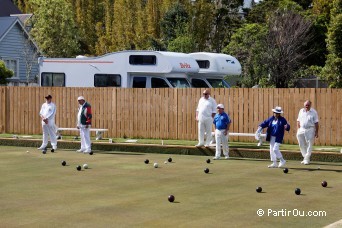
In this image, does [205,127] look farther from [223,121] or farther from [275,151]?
[275,151]

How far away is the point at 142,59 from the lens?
81.9 ft

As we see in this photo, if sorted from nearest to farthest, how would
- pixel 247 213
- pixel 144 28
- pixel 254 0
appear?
pixel 247 213, pixel 144 28, pixel 254 0

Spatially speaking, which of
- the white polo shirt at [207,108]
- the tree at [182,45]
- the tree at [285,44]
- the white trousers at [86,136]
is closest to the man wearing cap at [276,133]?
the white polo shirt at [207,108]


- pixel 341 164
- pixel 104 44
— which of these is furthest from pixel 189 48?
pixel 341 164

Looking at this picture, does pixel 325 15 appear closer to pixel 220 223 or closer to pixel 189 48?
pixel 189 48

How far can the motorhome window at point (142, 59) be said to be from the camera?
81.3 feet

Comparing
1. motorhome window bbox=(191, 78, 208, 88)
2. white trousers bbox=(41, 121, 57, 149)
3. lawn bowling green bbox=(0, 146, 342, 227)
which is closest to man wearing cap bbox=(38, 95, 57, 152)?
white trousers bbox=(41, 121, 57, 149)

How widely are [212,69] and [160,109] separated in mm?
2322

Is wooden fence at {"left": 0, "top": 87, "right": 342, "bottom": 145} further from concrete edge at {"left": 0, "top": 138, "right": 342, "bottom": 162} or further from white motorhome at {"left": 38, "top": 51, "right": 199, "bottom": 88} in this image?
concrete edge at {"left": 0, "top": 138, "right": 342, "bottom": 162}

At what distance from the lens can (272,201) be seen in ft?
38.8

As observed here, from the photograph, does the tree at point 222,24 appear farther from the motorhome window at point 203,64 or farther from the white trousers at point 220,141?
the white trousers at point 220,141

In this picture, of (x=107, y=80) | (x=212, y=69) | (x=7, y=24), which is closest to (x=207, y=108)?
(x=212, y=69)

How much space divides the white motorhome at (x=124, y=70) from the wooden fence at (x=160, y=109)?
45 cm

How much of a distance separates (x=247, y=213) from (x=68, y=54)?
3930 centimetres
